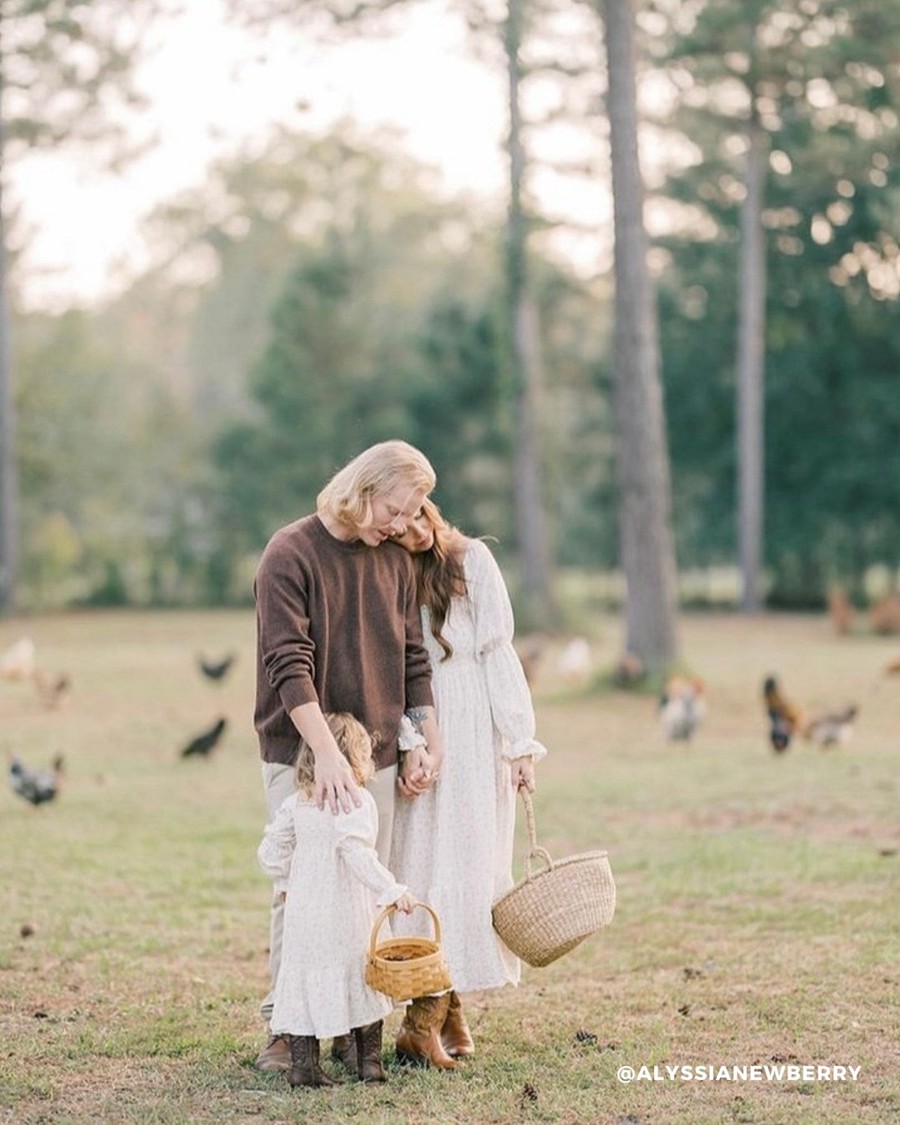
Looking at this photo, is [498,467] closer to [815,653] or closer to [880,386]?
[880,386]

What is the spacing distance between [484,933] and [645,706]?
36.1 feet

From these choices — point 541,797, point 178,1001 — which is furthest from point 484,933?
point 541,797

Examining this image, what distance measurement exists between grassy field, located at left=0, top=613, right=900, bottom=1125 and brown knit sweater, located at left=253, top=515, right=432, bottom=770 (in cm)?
103

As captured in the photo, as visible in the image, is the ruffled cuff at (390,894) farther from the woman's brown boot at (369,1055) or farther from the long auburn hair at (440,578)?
the long auburn hair at (440,578)

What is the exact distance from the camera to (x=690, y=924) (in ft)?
22.9

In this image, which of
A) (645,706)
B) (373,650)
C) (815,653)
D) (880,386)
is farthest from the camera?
(880,386)

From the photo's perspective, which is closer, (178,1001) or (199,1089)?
(199,1089)

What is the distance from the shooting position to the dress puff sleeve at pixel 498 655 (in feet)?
16.7

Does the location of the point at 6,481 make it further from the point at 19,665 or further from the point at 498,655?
the point at 498,655

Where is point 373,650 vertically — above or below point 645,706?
above

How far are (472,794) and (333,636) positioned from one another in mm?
663

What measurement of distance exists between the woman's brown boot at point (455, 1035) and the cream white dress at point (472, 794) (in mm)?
130

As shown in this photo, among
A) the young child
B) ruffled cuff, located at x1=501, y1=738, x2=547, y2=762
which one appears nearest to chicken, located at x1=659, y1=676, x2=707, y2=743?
ruffled cuff, located at x1=501, y1=738, x2=547, y2=762

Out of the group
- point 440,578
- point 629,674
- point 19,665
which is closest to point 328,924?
point 440,578
